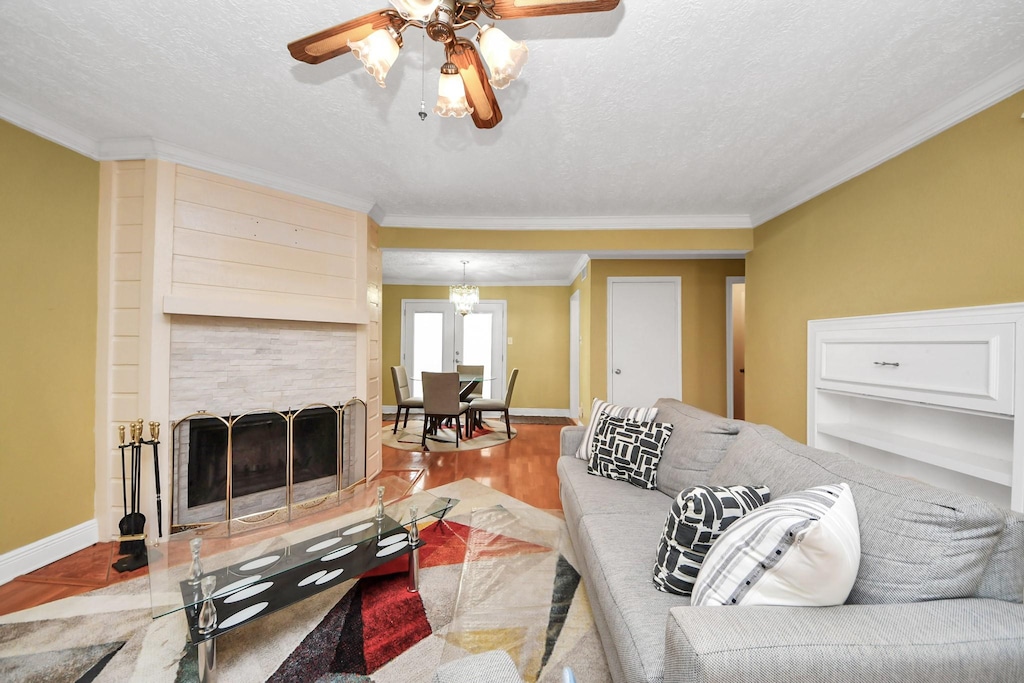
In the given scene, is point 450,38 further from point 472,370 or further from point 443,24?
point 472,370

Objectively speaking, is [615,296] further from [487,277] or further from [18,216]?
[18,216]

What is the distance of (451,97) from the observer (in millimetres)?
1374

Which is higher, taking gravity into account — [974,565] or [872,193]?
[872,193]

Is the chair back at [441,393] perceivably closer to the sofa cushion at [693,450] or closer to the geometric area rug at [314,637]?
the geometric area rug at [314,637]

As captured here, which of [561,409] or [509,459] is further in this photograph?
[561,409]

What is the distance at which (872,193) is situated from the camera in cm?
247

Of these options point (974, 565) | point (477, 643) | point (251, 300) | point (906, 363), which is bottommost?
point (477, 643)

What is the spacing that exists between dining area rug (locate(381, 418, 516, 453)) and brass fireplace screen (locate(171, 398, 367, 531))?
4.71ft

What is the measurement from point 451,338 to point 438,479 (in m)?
3.76

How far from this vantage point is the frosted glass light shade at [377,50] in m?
1.22

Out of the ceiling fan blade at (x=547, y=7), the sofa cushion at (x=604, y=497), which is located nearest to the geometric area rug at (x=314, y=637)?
the sofa cushion at (x=604, y=497)

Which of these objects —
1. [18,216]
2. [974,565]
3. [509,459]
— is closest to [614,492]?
[974,565]

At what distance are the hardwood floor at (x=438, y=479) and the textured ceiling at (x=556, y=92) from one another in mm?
2356

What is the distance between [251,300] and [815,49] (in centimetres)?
339
